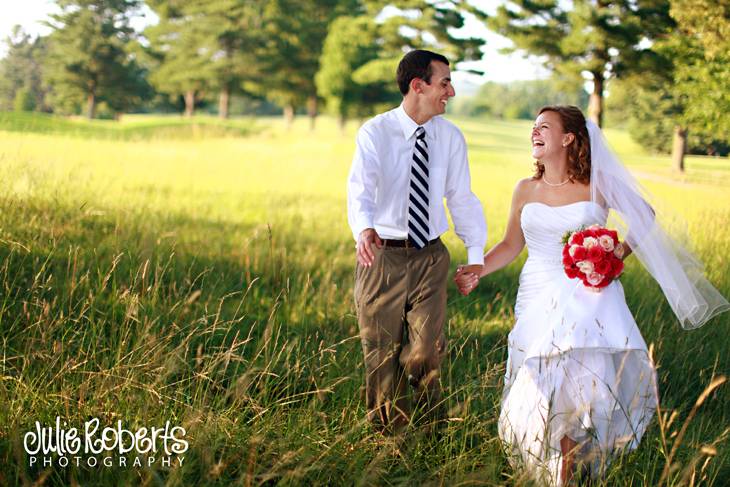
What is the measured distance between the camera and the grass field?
3.00 metres

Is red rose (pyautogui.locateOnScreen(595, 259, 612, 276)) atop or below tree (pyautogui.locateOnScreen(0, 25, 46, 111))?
below

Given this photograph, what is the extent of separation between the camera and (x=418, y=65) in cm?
379

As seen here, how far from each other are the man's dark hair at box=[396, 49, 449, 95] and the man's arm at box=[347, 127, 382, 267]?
14.9 inches

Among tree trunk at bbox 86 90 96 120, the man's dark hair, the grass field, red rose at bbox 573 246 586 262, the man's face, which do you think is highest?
tree trunk at bbox 86 90 96 120

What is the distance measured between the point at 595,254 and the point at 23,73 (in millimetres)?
43556

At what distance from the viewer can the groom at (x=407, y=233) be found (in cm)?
382

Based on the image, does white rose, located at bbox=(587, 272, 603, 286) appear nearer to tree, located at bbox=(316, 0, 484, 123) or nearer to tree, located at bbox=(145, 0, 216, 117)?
tree, located at bbox=(316, 0, 484, 123)

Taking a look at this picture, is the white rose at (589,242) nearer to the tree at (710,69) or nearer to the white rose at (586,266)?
the white rose at (586,266)

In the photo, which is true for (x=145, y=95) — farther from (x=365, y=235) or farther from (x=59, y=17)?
(x=365, y=235)

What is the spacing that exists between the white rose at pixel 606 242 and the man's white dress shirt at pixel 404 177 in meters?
0.64

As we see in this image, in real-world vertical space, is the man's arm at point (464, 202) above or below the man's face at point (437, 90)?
below

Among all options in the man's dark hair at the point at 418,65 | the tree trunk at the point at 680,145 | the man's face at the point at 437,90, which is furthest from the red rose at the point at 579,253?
the tree trunk at the point at 680,145

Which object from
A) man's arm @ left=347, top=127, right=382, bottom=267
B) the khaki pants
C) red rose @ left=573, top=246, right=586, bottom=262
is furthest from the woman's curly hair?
man's arm @ left=347, top=127, right=382, bottom=267

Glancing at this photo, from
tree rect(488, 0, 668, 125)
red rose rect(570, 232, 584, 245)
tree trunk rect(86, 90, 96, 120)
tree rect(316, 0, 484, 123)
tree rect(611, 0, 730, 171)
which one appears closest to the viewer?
red rose rect(570, 232, 584, 245)
